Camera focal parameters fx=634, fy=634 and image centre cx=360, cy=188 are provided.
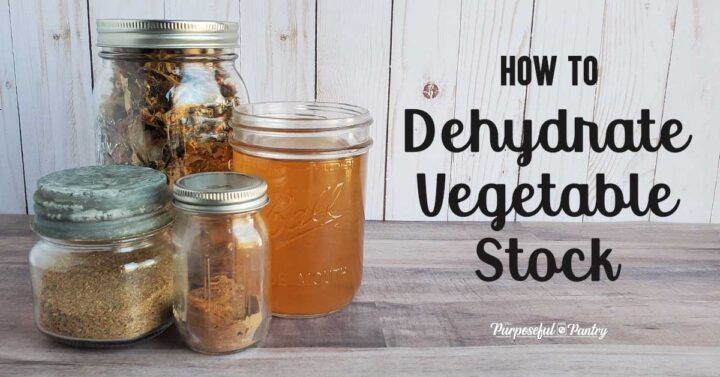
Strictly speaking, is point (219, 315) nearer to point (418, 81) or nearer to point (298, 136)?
point (298, 136)

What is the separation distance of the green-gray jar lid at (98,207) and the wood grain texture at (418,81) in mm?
526

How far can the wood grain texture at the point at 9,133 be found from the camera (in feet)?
3.31

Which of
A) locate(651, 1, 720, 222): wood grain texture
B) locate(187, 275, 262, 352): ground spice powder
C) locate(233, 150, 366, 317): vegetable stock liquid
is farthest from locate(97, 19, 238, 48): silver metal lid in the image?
locate(651, 1, 720, 222): wood grain texture

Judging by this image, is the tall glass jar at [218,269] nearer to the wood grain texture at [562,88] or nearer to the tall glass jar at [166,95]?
the tall glass jar at [166,95]

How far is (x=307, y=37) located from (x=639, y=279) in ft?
2.01

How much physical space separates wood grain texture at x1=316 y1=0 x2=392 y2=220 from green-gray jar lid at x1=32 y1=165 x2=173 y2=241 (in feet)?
1.54

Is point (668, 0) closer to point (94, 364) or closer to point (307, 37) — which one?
point (307, 37)

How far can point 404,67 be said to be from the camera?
3.42 feet

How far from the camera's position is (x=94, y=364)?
61 centimetres

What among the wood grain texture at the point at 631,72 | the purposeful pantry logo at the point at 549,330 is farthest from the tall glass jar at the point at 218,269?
the wood grain texture at the point at 631,72

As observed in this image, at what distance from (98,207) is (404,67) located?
60cm

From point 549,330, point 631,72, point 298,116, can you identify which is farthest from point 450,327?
point 631,72

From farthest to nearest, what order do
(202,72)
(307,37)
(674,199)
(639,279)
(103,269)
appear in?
(674,199) → (307,37) → (639,279) → (202,72) → (103,269)

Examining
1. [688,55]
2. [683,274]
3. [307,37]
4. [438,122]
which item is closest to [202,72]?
[307,37]
